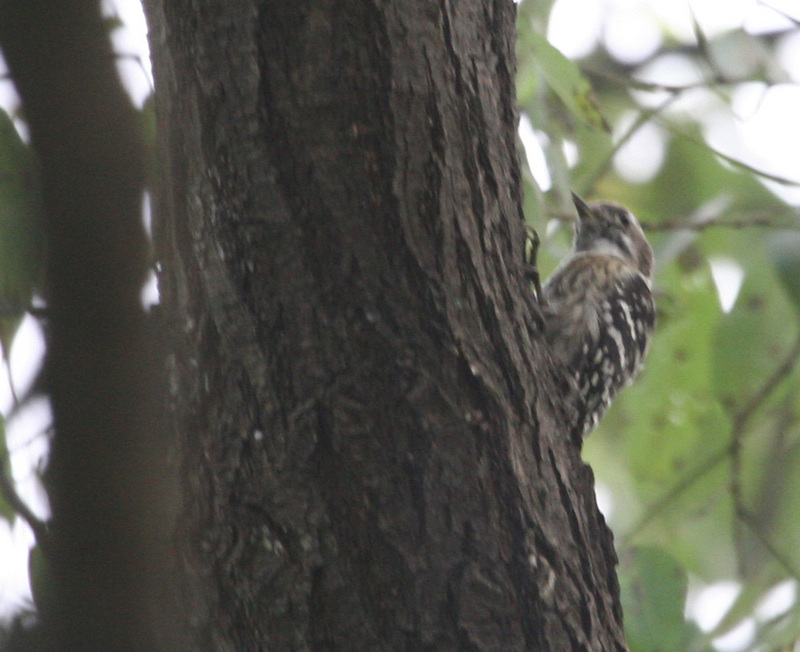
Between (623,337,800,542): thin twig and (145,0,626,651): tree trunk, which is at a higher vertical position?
(623,337,800,542): thin twig

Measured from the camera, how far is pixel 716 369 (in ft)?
14.8

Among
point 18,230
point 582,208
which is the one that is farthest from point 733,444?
point 18,230

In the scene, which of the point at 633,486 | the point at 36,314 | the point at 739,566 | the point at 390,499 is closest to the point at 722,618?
the point at 739,566

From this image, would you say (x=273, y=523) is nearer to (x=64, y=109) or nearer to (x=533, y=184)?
(x=64, y=109)

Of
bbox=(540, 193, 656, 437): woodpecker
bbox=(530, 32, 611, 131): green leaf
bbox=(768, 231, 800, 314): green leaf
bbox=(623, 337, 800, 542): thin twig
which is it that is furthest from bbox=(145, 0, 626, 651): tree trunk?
bbox=(623, 337, 800, 542): thin twig

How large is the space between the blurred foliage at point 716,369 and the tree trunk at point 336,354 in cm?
196

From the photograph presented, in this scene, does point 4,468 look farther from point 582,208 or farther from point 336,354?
point 582,208

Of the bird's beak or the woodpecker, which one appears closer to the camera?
the woodpecker

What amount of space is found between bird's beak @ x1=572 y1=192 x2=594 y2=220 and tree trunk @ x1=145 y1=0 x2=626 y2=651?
2.77m

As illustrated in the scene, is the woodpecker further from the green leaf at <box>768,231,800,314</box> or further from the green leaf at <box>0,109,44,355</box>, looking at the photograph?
the green leaf at <box>0,109,44,355</box>

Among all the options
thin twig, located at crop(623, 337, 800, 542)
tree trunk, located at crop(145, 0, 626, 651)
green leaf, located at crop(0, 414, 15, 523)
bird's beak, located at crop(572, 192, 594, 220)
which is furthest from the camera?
bird's beak, located at crop(572, 192, 594, 220)

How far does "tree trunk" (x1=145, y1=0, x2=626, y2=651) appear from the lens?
2.00 metres

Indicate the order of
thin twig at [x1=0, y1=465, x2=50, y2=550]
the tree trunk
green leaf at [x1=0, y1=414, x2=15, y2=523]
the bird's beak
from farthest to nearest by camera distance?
the bird's beak < the tree trunk < green leaf at [x1=0, y1=414, x2=15, y2=523] < thin twig at [x1=0, y1=465, x2=50, y2=550]

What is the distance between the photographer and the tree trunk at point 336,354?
2.00 metres
